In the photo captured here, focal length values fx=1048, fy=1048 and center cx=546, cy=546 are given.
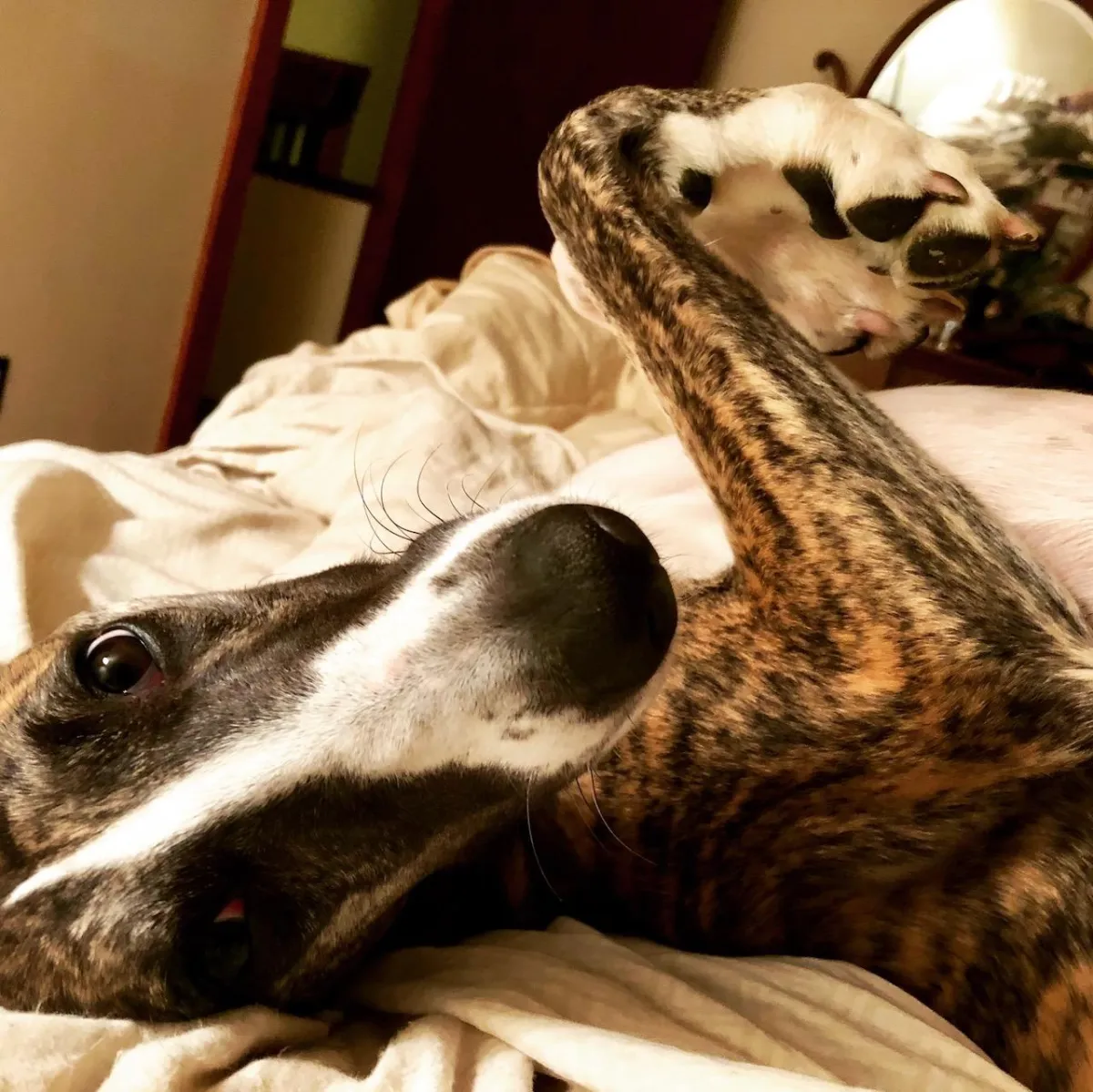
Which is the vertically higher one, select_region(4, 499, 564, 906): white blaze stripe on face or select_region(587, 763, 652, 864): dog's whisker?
select_region(4, 499, 564, 906): white blaze stripe on face

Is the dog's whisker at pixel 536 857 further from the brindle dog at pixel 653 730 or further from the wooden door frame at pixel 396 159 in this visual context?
the wooden door frame at pixel 396 159

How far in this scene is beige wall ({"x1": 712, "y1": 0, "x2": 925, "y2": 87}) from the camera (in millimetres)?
3770

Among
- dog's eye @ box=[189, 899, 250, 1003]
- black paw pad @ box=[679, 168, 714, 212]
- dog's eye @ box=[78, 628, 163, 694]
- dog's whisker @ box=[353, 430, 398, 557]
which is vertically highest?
black paw pad @ box=[679, 168, 714, 212]

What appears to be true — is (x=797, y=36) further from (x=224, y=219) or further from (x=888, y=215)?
(x=888, y=215)

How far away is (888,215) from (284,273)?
300 centimetres

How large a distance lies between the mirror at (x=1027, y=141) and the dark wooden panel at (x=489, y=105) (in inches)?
44.9

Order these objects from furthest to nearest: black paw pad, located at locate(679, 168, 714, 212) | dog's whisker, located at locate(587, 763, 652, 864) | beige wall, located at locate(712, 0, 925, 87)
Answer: beige wall, located at locate(712, 0, 925, 87) < black paw pad, located at locate(679, 168, 714, 212) < dog's whisker, located at locate(587, 763, 652, 864)

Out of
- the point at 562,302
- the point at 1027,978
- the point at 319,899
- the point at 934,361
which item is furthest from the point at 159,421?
the point at 1027,978

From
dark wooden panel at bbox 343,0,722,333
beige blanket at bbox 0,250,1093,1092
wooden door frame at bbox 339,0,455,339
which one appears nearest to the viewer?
beige blanket at bbox 0,250,1093,1092

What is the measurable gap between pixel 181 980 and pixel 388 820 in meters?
0.23

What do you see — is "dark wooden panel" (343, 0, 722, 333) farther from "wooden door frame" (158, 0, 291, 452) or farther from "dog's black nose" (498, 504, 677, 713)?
"dog's black nose" (498, 504, 677, 713)

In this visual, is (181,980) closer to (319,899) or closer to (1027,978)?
(319,899)

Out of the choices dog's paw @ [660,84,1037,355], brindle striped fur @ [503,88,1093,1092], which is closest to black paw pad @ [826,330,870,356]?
dog's paw @ [660,84,1037,355]

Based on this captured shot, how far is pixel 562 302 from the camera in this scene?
279 centimetres
